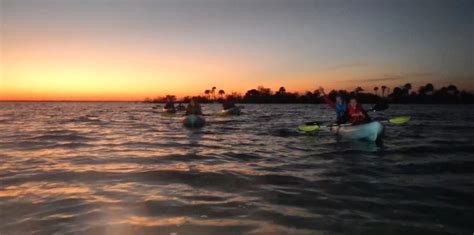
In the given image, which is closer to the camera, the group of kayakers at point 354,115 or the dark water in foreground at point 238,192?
the dark water in foreground at point 238,192

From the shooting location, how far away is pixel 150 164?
1127cm

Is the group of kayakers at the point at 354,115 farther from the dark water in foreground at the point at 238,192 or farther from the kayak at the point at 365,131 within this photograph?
the dark water in foreground at the point at 238,192

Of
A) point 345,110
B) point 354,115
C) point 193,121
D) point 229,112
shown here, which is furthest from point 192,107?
point 229,112

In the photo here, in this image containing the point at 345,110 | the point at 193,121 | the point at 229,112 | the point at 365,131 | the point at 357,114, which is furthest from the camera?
the point at 229,112

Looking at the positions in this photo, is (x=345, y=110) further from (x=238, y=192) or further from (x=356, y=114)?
(x=238, y=192)

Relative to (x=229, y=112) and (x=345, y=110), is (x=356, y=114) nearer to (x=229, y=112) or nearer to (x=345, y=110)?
(x=345, y=110)

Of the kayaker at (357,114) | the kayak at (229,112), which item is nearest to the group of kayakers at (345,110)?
the kayaker at (357,114)

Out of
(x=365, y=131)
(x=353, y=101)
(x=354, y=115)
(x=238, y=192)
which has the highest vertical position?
(x=353, y=101)

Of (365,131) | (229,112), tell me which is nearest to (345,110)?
(365,131)

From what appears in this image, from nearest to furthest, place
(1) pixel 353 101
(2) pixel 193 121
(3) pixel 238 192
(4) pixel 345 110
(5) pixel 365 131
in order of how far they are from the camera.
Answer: (3) pixel 238 192 → (5) pixel 365 131 → (1) pixel 353 101 → (4) pixel 345 110 → (2) pixel 193 121

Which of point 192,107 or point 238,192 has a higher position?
point 192,107

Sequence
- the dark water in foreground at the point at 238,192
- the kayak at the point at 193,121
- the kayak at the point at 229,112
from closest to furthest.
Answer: the dark water in foreground at the point at 238,192, the kayak at the point at 193,121, the kayak at the point at 229,112

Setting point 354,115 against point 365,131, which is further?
point 354,115

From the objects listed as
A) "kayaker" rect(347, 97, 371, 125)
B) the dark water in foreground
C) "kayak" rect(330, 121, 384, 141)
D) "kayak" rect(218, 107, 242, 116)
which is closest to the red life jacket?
"kayaker" rect(347, 97, 371, 125)
